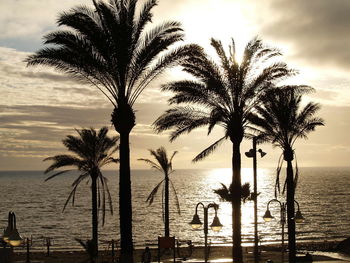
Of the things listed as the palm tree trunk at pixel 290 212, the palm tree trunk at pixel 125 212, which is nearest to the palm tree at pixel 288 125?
the palm tree trunk at pixel 290 212

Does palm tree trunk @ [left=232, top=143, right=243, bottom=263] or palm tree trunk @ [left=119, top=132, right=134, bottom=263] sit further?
palm tree trunk @ [left=232, top=143, right=243, bottom=263]

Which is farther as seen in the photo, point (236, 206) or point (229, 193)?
point (229, 193)

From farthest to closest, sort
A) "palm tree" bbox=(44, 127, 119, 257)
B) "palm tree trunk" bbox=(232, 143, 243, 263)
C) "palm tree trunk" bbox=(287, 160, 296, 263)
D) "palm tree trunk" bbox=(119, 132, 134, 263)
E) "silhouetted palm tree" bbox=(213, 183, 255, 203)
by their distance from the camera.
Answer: "palm tree" bbox=(44, 127, 119, 257) → "palm tree trunk" bbox=(287, 160, 296, 263) → "silhouetted palm tree" bbox=(213, 183, 255, 203) → "palm tree trunk" bbox=(232, 143, 243, 263) → "palm tree trunk" bbox=(119, 132, 134, 263)

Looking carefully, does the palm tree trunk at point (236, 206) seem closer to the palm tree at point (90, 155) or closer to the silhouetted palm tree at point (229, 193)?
the silhouetted palm tree at point (229, 193)

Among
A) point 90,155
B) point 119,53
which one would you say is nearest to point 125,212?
point 119,53

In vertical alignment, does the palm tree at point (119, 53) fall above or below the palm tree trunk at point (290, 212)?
above

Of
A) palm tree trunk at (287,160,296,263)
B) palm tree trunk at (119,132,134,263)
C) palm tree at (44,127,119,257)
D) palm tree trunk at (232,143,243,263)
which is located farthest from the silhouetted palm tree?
palm tree at (44,127,119,257)

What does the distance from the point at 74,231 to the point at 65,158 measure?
159 ft

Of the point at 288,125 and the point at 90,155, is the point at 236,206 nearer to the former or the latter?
the point at 288,125

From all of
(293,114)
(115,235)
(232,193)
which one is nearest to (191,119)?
(232,193)


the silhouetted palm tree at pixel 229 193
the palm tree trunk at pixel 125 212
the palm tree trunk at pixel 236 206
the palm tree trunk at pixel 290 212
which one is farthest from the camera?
the palm tree trunk at pixel 290 212

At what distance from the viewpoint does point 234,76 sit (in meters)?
22.7

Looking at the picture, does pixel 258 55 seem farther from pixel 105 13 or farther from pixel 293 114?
pixel 105 13

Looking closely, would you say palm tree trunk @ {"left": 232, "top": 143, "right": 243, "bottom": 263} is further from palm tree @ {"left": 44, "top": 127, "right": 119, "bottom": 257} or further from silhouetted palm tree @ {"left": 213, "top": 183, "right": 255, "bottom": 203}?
palm tree @ {"left": 44, "top": 127, "right": 119, "bottom": 257}
